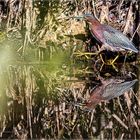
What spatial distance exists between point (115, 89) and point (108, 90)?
0.07 metres

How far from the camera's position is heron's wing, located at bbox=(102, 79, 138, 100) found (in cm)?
461

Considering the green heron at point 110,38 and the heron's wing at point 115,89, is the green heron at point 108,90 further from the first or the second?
the green heron at point 110,38

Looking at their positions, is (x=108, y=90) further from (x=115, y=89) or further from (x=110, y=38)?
(x=110, y=38)

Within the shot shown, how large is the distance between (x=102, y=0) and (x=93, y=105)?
3.34m

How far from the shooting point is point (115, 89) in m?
4.80

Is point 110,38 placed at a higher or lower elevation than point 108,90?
higher

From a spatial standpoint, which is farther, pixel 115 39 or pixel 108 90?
pixel 115 39

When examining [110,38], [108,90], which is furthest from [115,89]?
[110,38]

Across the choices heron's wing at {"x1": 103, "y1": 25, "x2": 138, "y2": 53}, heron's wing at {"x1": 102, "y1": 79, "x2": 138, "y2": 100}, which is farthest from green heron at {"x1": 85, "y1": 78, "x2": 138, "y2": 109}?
heron's wing at {"x1": 103, "y1": 25, "x2": 138, "y2": 53}

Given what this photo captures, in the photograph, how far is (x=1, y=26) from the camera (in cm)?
736

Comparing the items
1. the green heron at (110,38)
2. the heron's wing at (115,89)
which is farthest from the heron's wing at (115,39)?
the heron's wing at (115,89)

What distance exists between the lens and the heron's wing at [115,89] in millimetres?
4613

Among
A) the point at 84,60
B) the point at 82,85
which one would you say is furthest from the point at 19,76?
the point at 84,60

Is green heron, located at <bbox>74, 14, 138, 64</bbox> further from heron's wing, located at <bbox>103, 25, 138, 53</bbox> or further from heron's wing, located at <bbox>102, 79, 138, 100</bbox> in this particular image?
heron's wing, located at <bbox>102, 79, 138, 100</bbox>
